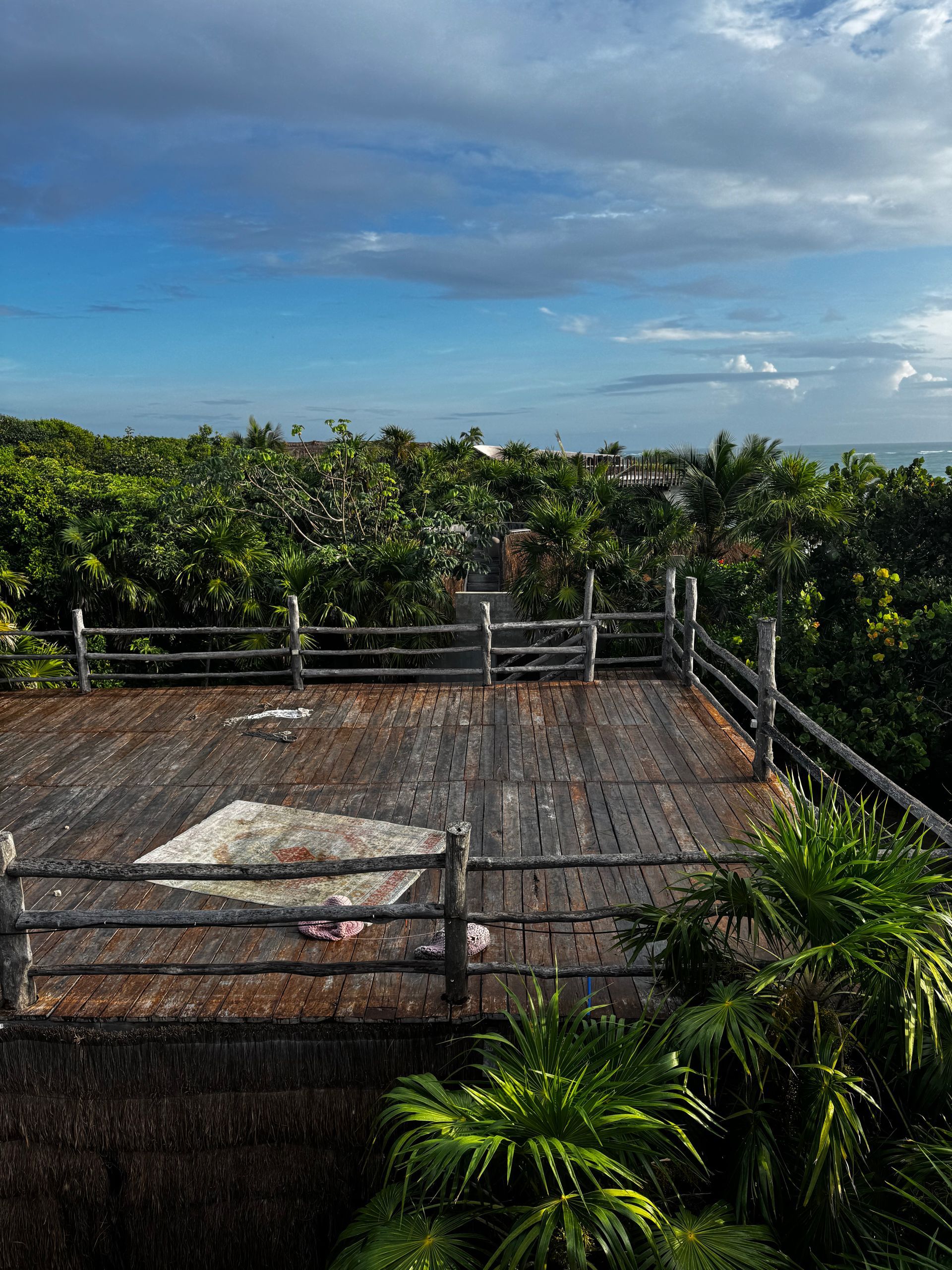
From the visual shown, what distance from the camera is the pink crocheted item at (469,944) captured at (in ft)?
14.3

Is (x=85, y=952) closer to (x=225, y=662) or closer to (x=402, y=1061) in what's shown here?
(x=402, y=1061)

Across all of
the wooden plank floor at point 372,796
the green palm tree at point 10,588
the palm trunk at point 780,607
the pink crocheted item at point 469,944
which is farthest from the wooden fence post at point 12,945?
the palm trunk at point 780,607

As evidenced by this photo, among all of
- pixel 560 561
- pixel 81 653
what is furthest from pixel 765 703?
pixel 81 653

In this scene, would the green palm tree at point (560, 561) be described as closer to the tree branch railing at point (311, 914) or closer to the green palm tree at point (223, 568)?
the green palm tree at point (223, 568)

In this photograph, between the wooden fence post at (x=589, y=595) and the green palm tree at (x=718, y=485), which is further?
the green palm tree at (x=718, y=485)

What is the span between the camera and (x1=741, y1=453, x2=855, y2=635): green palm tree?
1305 cm

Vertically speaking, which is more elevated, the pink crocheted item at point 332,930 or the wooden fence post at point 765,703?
the wooden fence post at point 765,703

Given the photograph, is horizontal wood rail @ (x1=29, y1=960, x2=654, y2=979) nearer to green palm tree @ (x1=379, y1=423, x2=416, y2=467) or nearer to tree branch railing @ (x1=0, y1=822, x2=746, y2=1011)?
tree branch railing @ (x1=0, y1=822, x2=746, y2=1011)

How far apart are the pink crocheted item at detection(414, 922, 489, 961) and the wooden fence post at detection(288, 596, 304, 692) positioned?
500 centimetres

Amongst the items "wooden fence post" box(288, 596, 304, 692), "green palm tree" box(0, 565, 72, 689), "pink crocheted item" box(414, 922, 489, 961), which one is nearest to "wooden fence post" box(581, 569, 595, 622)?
"wooden fence post" box(288, 596, 304, 692)

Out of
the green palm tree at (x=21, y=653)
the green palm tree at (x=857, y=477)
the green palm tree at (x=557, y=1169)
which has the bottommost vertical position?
the green palm tree at (x=557, y=1169)

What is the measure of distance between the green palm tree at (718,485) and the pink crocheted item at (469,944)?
10558 mm

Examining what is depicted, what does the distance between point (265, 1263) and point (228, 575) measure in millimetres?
9539

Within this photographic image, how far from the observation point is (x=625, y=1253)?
2973 mm
